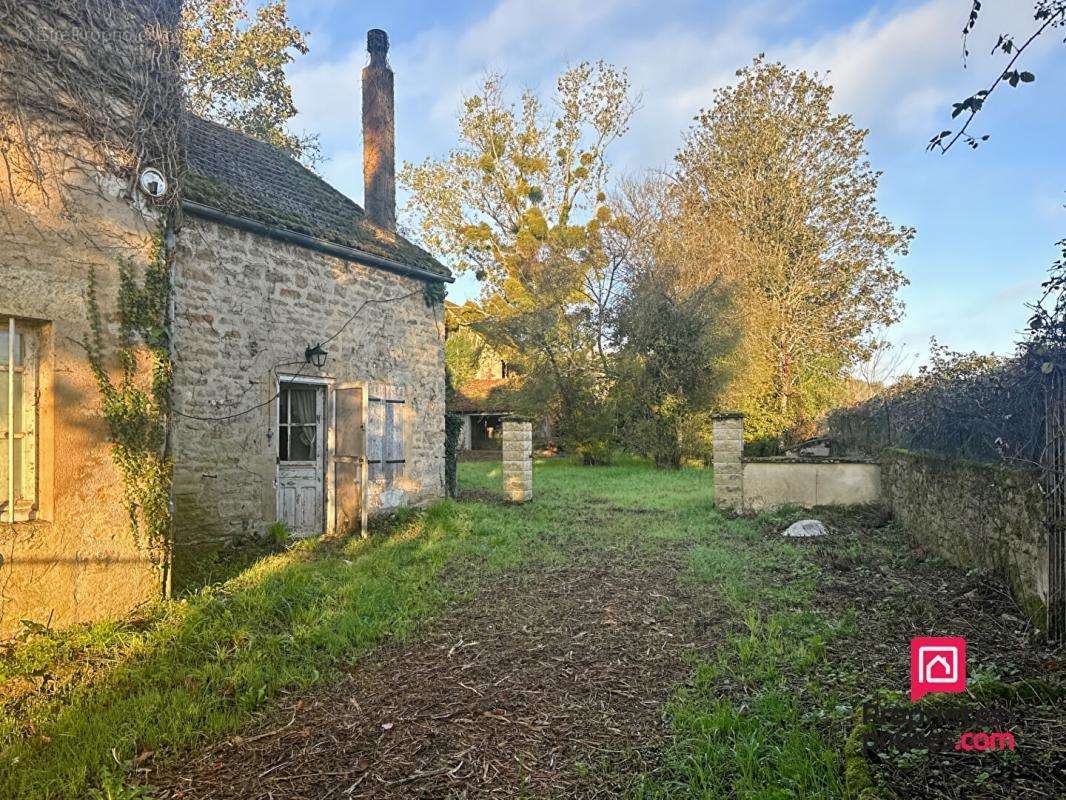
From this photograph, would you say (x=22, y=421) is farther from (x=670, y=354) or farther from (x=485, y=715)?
(x=670, y=354)

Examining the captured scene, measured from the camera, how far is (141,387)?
206 inches

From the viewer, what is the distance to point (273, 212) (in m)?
8.12

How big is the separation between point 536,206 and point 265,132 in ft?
34.2

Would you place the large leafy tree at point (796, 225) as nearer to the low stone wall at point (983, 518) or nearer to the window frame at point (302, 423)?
the low stone wall at point (983, 518)

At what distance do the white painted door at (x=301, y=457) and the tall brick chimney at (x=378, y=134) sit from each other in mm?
3947

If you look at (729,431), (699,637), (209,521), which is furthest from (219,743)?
(729,431)

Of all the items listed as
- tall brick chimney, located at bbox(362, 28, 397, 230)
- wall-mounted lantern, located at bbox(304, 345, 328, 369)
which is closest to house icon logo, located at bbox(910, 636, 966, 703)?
wall-mounted lantern, located at bbox(304, 345, 328, 369)

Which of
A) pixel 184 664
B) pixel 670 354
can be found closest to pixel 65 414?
pixel 184 664

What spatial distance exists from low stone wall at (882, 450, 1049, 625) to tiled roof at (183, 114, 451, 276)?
7.61 metres

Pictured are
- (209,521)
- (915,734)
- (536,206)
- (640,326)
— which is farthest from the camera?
(536,206)

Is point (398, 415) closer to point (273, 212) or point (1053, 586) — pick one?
point (273, 212)

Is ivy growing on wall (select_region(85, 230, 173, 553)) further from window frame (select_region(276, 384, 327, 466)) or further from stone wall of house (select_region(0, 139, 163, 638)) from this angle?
window frame (select_region(276, 384, 327, 466))

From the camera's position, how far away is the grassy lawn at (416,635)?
308cm

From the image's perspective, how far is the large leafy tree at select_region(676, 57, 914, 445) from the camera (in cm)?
2097
